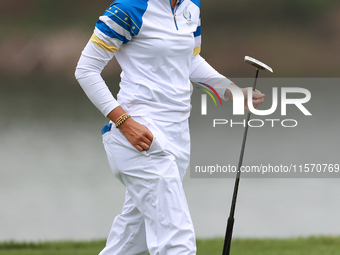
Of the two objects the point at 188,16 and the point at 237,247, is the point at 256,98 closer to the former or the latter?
the point at 188,16

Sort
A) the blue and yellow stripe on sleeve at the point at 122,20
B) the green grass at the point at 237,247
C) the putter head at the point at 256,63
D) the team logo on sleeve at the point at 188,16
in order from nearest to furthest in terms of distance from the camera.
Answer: the blue and yellow stripe on sleeve at the point at 122,20, the team logo on sleeve at the point at 188,16, the putter head at the point at 256,63, the green grass at the point at 237,247

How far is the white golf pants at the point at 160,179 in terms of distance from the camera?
4.60 feet

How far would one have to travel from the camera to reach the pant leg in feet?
5.59

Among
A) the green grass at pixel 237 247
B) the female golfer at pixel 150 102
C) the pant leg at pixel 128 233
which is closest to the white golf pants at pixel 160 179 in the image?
the female golfer at pixel 150 102

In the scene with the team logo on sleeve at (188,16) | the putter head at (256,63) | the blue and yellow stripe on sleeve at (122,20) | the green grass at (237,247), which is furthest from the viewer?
the green grass at (237,247)

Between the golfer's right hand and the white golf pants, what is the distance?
0.02 m

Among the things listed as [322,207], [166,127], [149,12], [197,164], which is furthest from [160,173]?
[322,207]

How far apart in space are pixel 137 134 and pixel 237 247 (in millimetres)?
1791

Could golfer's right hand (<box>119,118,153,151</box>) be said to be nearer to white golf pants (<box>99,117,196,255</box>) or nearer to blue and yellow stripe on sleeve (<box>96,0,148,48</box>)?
white golf pants (<box>99,117,196,255</box>)

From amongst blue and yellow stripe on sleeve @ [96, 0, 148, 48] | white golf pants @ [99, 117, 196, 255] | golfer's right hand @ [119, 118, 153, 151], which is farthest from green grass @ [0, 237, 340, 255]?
blue and yellow stripe on sleeve @ [96, 0, 148, 48]

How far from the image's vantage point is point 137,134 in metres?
1.42

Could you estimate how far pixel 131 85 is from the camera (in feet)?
4.82

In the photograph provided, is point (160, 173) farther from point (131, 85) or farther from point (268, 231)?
point (268, 231)

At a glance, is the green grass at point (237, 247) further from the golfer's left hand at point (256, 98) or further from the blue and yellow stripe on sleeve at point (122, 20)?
the blue and yellow stripe on sleeve at point (122, 20)
